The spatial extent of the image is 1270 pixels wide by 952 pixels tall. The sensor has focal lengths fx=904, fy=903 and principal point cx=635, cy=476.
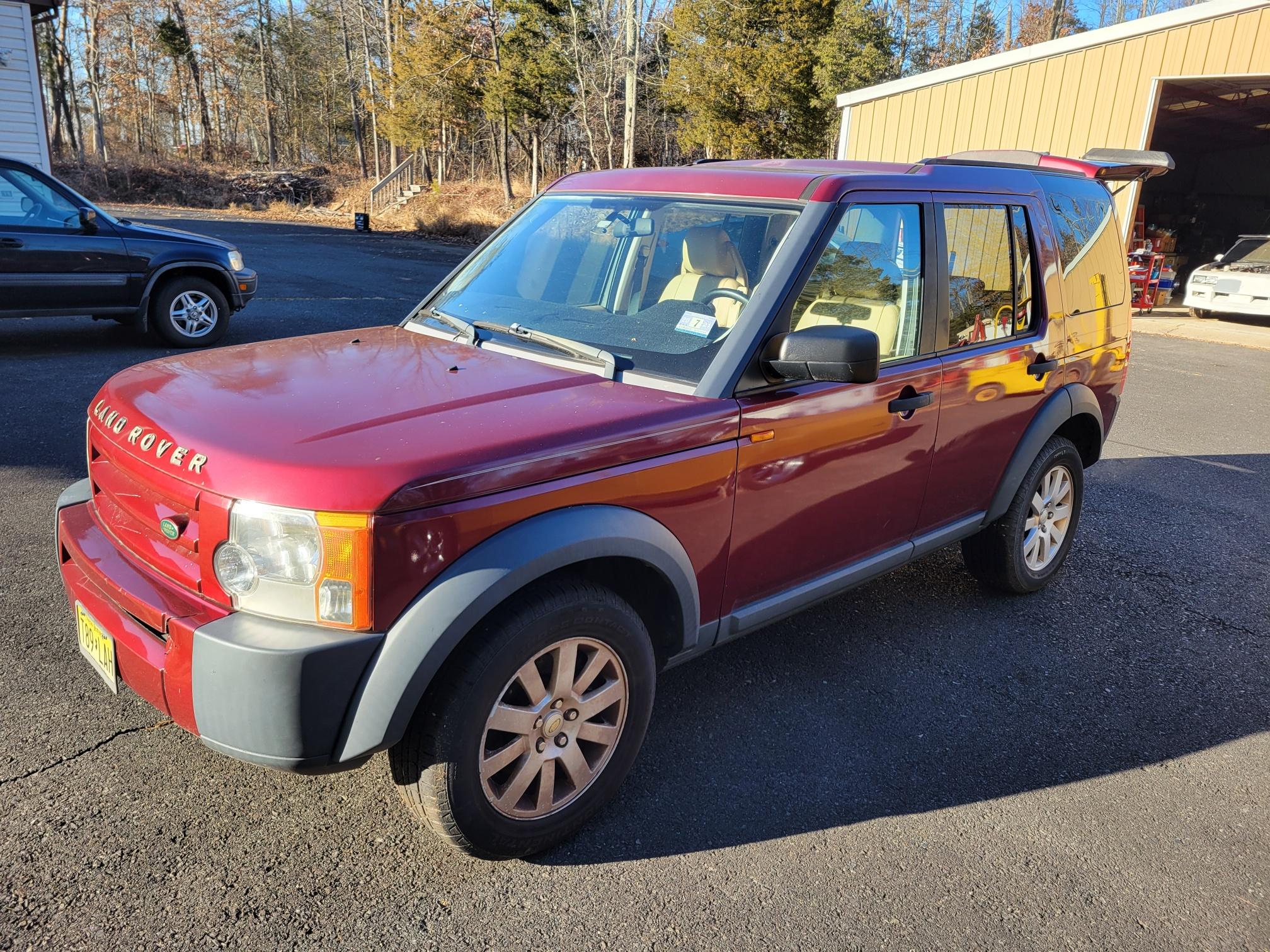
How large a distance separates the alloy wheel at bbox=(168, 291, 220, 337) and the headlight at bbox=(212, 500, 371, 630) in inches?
306

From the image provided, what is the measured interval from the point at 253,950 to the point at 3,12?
19.1 meters

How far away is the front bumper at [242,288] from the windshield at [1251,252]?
58.6 feet

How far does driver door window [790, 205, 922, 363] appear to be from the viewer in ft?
10.2

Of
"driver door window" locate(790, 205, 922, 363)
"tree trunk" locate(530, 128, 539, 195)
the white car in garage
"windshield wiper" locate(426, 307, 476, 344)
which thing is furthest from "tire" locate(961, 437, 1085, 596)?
"tree trunk" locate(530, 128, 539, 195)

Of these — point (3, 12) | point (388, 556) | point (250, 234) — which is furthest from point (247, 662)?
point (250, 234)

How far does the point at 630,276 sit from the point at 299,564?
5.69 ft

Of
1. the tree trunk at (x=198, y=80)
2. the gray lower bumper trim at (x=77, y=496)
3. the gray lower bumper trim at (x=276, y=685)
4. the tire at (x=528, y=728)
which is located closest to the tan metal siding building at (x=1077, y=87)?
the tire at (x=528, y=728)

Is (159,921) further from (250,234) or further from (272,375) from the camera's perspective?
(250,234)

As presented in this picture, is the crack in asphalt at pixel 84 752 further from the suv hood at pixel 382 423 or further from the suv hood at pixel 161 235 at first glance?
the suv hood at pixel 161 235

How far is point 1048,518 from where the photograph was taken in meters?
4.51

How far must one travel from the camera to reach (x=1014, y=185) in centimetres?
400

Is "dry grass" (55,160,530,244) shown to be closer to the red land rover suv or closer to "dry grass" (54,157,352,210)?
"dry grass" (54,157,352,210)

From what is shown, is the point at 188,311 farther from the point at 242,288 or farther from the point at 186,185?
the point at 186,185

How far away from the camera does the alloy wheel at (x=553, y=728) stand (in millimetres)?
2438
